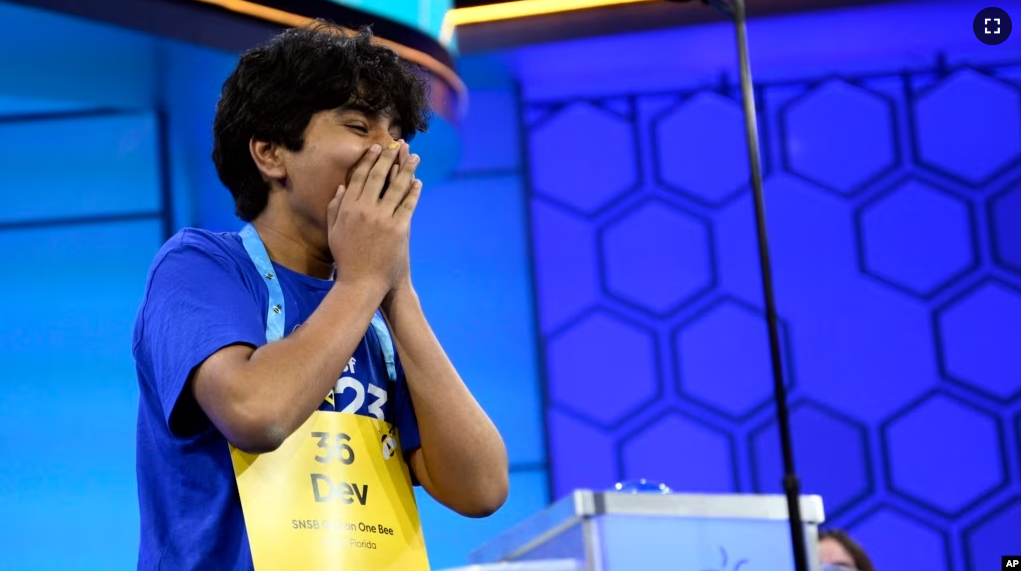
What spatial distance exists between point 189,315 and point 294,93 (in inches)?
13.4

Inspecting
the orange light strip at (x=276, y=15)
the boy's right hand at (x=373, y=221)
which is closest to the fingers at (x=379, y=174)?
the boy's right hand at (x=373, y=221)

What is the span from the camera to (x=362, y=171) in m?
1.47

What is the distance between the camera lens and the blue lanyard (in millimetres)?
1447

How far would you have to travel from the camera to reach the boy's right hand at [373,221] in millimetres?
1425

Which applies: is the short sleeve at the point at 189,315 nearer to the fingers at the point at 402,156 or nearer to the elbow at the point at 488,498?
the fingers at the point at 402,156

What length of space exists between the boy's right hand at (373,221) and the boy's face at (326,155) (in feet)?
0.08

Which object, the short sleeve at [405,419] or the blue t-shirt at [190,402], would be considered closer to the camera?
the blue t-shirt at [190,402]

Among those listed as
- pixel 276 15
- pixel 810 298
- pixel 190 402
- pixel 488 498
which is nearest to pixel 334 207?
pixel 190 402

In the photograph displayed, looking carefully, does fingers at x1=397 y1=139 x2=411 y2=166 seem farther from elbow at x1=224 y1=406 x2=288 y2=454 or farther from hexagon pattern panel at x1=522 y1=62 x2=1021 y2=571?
hexagon pattern panel at x1=522 y1=62 x2=1021 y2=571

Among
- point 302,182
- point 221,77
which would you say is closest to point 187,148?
point 221,77

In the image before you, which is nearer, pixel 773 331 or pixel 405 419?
pixel 773 331

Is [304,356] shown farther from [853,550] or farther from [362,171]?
[853,550]

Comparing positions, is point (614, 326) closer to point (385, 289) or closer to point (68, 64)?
point (68, 64)

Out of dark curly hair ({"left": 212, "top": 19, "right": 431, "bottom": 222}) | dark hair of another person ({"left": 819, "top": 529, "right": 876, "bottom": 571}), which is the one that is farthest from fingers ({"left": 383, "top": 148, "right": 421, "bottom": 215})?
dark hair of another person ({"left": 819, "top": 529, "right": 876, "bottom": 571})
